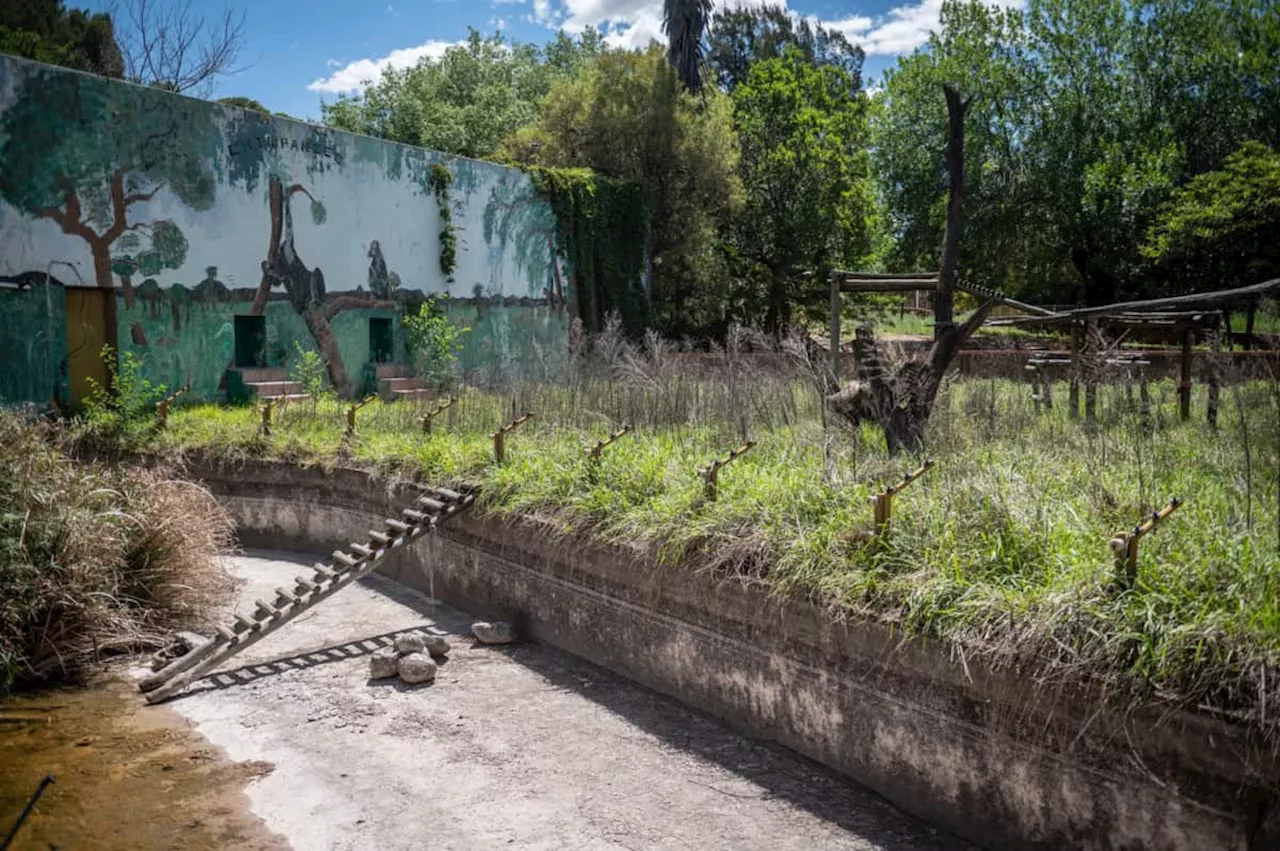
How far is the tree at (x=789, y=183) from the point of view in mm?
25391

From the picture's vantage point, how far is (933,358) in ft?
25.9

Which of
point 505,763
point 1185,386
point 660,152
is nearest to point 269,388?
point 505,763

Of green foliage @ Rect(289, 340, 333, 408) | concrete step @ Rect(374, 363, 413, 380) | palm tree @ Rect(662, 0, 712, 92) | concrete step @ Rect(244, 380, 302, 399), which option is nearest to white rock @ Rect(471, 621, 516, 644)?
green foliage @ Rect(289, 340, 333, 408)

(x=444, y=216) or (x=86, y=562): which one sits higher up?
(x=444, y=216)

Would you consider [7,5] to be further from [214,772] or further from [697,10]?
[214,772]

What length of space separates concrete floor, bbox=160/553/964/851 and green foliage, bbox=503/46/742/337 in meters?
16.2

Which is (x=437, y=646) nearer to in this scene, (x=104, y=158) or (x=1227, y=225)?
(x=104, y=158)

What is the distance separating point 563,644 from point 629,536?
4.31 ft

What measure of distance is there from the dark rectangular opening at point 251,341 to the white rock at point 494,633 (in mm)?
9832

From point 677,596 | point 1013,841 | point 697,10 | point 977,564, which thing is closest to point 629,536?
point 677,596

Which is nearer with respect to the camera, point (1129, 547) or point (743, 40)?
point (1129, 547)

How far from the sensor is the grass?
4137 mm

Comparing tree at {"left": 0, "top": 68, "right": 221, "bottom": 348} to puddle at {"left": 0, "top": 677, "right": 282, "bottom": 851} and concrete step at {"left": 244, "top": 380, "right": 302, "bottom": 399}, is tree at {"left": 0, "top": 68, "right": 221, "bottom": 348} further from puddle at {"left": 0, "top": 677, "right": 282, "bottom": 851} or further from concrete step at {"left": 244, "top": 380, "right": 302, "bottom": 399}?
puddle at {"left": 0, "top": 677, "right": 282, "bottom": 851}

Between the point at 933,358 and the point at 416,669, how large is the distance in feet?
15.0
